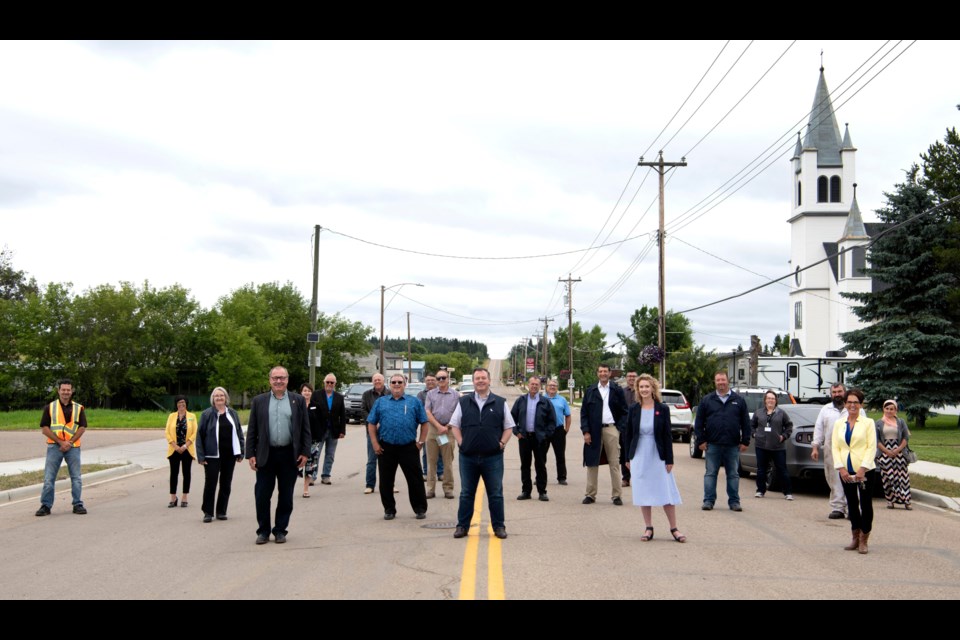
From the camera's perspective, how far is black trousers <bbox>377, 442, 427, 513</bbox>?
1100 centimetres

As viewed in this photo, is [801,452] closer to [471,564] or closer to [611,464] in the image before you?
[611,464]

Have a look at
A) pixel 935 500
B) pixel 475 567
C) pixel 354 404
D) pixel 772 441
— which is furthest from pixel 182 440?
pixel 354 404

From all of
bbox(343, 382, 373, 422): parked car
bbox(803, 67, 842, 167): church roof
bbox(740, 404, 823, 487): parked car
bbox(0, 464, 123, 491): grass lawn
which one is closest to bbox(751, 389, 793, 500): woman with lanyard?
bbox(740, 404, 823, 487): parked car

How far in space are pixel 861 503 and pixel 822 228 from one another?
71755mm

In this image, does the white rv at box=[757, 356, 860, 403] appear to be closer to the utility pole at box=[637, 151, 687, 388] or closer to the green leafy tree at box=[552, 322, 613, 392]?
the utility pole at box=[637, 151, 687, 388]

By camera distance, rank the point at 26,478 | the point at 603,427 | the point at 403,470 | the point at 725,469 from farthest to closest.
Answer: the point at 26,478, the point at 603,427, the point at 725,469, the point at 403,470

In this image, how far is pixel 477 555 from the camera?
8.47 metres

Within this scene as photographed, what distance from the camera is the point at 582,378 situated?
89000mm

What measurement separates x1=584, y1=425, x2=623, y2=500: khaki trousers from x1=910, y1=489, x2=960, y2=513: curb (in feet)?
16.9

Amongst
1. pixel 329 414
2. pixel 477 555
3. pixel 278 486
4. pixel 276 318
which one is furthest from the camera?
pixel 276 318

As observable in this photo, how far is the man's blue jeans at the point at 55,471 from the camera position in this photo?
1182cm
